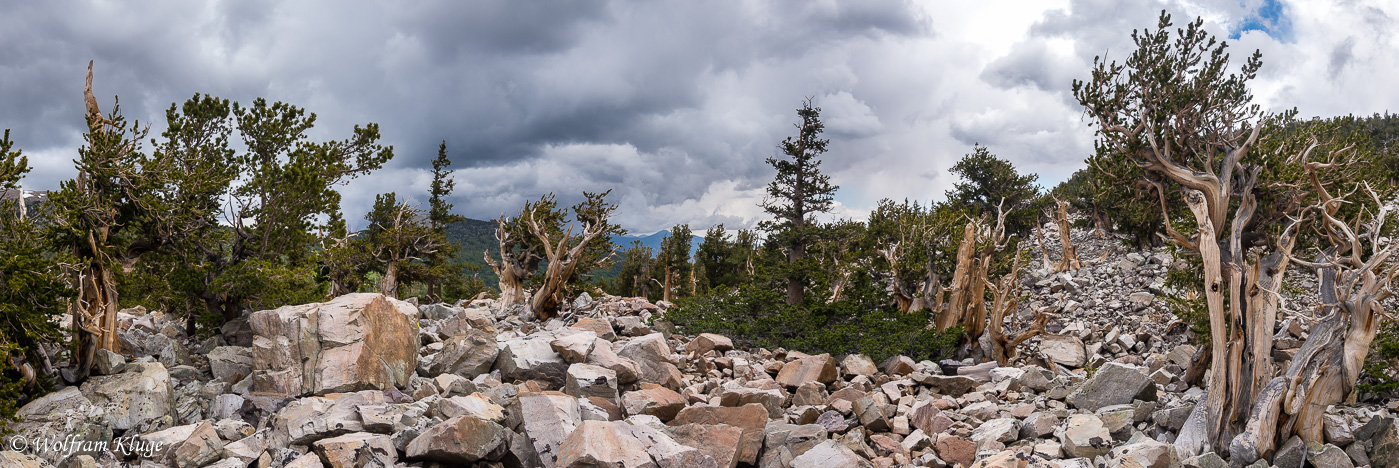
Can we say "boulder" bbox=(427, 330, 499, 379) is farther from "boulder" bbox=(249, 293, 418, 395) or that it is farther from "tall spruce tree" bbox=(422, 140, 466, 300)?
"tall spruce tree" bbox=(422, 140, 466, 300)

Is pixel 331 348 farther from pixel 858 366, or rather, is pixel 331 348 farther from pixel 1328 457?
pixel 1328 457

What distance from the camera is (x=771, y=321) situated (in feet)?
69.5

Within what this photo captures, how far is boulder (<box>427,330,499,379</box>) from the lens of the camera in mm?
14031

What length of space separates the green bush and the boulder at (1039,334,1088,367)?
9.83 ft

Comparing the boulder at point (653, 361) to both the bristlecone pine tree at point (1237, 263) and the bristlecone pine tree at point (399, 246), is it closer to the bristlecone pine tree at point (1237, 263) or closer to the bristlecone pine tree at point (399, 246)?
the bristlecone pine tree at point (1237, 263)

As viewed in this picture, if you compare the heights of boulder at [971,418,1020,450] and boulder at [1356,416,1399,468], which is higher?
boulder at [1356,416,1399,468]

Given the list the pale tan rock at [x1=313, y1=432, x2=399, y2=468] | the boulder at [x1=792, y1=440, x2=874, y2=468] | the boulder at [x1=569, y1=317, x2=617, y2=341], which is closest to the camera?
the pale tan rock at [x1=313, y1=432, x2=399, y2=468]

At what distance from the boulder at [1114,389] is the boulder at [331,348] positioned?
1370 cm

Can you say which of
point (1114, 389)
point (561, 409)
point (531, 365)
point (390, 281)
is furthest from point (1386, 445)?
point (390, 281)

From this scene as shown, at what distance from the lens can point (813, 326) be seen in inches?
820

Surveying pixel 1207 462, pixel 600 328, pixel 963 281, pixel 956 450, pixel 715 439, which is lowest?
pixel 956 450

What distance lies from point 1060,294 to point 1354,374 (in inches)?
909

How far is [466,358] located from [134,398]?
5.52 metres
